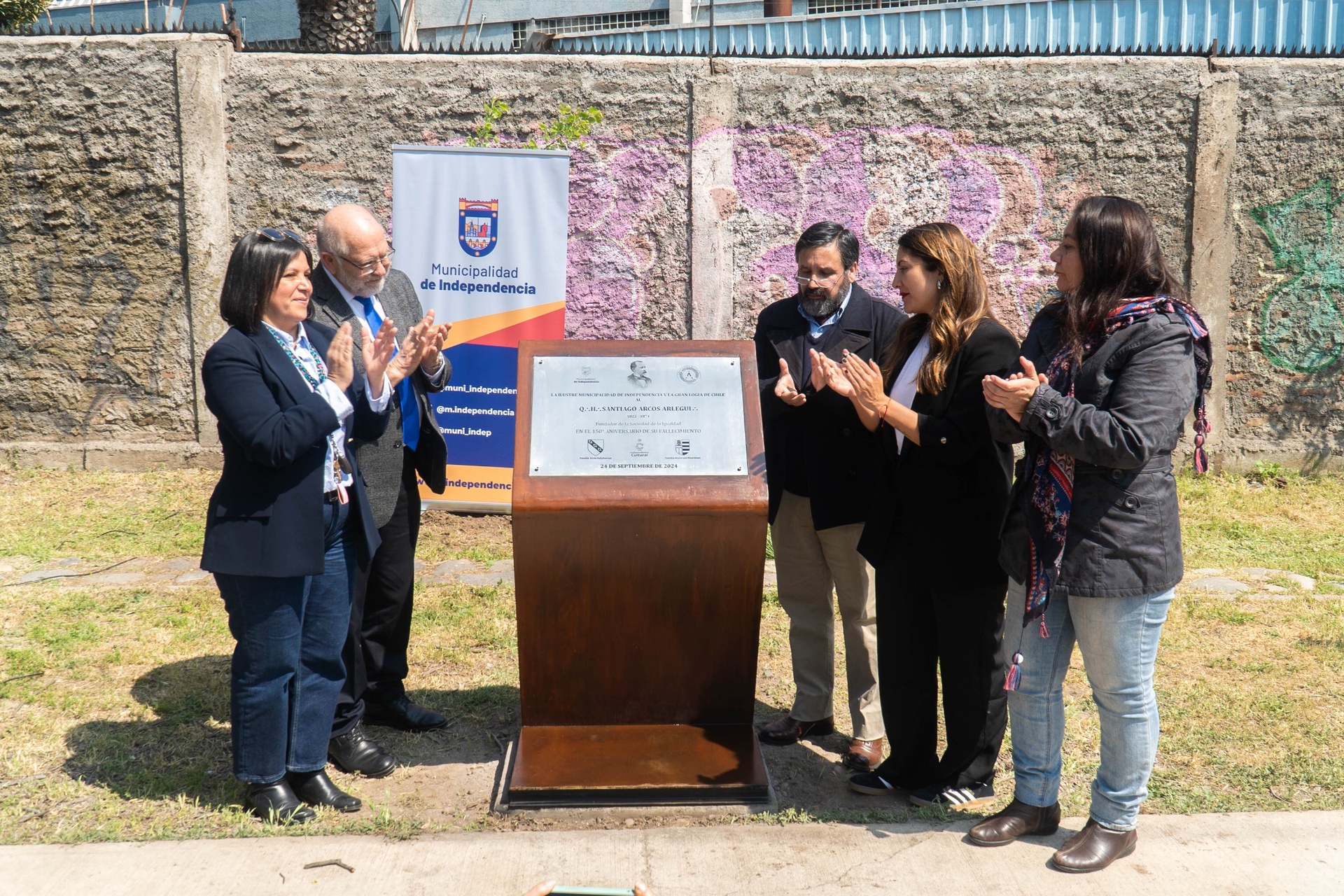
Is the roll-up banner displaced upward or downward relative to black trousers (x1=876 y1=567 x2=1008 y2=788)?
upward

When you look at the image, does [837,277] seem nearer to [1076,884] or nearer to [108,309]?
[1076,884]

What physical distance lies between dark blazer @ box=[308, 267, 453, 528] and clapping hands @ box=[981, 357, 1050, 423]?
2041 mm

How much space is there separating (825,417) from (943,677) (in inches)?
39.1

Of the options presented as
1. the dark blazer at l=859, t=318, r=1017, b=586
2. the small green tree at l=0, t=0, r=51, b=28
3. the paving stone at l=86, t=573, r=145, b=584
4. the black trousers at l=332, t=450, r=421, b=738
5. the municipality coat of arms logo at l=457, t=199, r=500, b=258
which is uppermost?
the small green tree at l=0, t=0, r=51, b=28

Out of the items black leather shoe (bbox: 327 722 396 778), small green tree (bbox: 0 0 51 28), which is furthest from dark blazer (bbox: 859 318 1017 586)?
small green tree (bbox: 0 0 51 28)

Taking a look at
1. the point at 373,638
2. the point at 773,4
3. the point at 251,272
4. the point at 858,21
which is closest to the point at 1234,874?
the point at 373,638

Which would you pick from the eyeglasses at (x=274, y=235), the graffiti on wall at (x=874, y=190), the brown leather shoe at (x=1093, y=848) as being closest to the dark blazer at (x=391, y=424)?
the eyeglasses at (x=274, y=235)

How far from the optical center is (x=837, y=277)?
392 cm

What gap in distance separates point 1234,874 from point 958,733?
2.82 ft

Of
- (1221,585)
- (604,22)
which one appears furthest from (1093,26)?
(604,22)

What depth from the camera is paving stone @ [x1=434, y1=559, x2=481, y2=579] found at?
5988mm

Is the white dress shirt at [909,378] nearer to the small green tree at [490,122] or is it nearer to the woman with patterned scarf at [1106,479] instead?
the woman with patterned scarf at [1106,479]

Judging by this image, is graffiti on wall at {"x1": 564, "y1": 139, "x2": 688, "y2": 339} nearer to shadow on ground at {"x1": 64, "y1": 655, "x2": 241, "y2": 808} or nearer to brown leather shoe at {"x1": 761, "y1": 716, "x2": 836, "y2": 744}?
shadow on ground at {"x1": 64, "y1": 655, "x2": 241, "y2": 808}

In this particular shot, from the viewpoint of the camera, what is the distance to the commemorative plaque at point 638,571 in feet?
11.4
